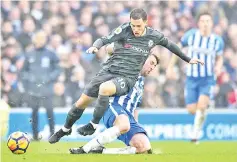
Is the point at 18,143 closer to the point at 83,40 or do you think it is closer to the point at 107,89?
the point at 107,89

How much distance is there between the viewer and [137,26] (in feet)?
36.9

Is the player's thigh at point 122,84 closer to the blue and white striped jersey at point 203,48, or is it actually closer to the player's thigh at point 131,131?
the player's thigh at point 131,131

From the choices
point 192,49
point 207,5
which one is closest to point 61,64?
point 192,49

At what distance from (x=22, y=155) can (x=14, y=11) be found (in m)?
8.47

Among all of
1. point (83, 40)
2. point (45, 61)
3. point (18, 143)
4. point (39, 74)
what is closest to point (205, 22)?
point (45, 61)

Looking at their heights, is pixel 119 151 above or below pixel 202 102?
below

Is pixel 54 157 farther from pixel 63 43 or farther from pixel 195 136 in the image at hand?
pixel 63 43

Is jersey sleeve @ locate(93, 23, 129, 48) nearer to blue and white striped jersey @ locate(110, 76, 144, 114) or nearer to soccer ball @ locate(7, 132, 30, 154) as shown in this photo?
blue and white striped jersey @ locate(110, 76, 144, 114)

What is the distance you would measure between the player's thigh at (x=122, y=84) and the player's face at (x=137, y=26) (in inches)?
25.9

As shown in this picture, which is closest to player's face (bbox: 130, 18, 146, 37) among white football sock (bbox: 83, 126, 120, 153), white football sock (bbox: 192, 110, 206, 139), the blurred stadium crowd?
white football sock (bbox: 83, 126, 120, 153)

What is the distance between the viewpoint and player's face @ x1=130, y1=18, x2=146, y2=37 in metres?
11.2

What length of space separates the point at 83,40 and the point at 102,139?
8.63 metres

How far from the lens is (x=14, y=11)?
18.8 metres

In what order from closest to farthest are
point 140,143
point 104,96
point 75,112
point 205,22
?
point 104,96 → point 140,143 → point 75,112 → point 205,22
